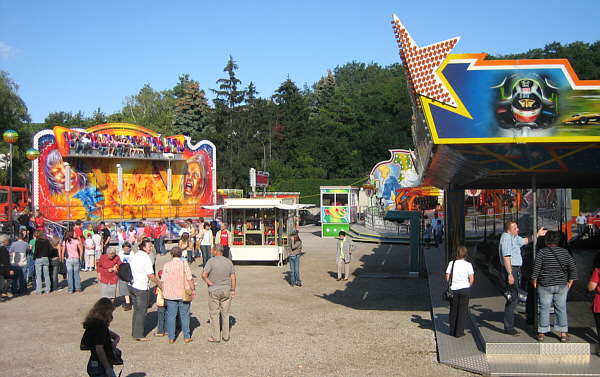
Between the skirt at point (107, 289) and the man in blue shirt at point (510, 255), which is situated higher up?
the man in blue shirt at point (510, 255)

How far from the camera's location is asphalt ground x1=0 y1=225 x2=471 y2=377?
7.54m

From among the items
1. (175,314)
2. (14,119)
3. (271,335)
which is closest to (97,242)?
(175,314)

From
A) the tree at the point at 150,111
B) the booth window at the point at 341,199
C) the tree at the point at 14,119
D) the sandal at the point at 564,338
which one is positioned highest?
the tree at the point at 150,111

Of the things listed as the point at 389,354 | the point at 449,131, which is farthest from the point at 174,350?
the point at 449,131

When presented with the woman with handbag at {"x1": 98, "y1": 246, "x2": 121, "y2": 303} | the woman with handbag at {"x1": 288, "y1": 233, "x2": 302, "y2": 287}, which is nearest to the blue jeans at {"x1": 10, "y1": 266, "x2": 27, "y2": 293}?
the woman with handbag at {"x1": 98, "y1": 246, "x2": 121, "y2": 303}

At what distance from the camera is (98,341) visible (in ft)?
16.0

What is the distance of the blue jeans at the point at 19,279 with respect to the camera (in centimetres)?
1329

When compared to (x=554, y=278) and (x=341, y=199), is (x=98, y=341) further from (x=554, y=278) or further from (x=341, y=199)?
(x=341, y=199)

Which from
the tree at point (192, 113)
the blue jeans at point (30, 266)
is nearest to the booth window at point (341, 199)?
the blue jeans at point (30, 266)

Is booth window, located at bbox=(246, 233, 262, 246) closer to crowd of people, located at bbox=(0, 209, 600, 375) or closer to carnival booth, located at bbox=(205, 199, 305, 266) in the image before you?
carnival booth, located at bbox=(205, 199, 305, 266)

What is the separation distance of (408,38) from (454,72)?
0.88 meters

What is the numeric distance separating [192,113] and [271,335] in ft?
191

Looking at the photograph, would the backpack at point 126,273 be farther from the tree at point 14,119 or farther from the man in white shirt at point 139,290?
the tree at point 14,119

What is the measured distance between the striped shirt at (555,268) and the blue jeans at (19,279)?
1216 centimetres
